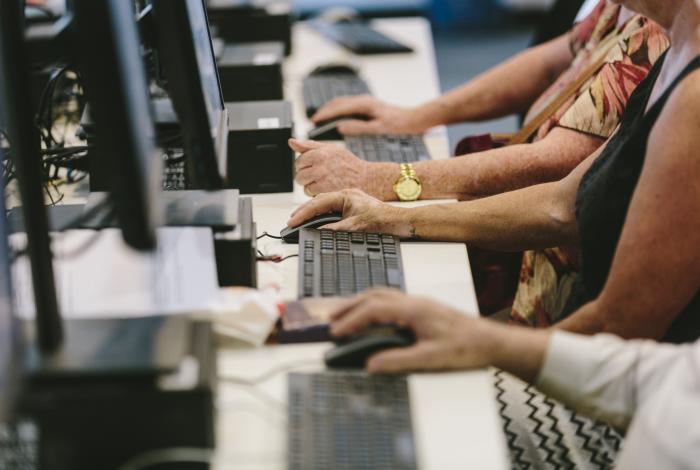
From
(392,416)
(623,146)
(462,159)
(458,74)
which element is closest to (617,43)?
(462,159)

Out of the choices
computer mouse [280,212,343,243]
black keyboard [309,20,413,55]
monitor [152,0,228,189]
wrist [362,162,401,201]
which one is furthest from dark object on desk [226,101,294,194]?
black keyboard [309,20,413,55]

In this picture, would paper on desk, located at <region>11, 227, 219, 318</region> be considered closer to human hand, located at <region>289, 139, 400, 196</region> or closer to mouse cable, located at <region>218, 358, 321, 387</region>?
mouse cable, located at <region>218, 358, 321, 387</region>

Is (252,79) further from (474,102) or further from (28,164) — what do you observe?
(28,164)

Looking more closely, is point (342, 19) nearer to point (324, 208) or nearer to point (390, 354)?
point (324, 208)

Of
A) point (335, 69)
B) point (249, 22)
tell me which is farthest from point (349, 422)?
point (249, 22)

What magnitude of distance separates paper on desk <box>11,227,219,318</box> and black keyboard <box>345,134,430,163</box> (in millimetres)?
771

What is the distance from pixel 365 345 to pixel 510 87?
1.44 metres

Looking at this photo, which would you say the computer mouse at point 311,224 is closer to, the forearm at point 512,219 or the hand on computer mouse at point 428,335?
the forearm at point 512,219

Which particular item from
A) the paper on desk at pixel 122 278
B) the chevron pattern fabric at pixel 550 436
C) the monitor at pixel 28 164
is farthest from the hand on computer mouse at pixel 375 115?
the monitor at pixel 28 164

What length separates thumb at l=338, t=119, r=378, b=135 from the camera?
212cm

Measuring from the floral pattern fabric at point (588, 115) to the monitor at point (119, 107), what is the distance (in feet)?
3.03

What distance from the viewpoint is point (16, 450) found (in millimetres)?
1039

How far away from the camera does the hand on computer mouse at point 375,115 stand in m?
2.18

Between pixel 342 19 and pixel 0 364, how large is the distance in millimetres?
2344
